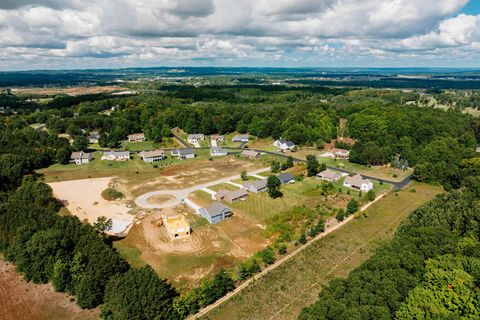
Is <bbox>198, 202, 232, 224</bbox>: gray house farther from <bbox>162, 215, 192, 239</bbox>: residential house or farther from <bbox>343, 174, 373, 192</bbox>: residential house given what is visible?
<bbox>343, 174, 373, 192</bbox>: residential house

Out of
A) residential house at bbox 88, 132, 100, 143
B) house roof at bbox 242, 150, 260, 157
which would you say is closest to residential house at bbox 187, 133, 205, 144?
house roof at bbox 242, 150, 260, 157

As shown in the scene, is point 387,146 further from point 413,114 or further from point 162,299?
point 162,299

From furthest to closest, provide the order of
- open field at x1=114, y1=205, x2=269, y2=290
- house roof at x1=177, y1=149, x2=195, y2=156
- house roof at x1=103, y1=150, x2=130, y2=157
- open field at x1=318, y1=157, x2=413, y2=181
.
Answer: house roof at x1=177, y1=149, x2=195, y2=156
house roof at x1=103, y1=150, x2=130, y2=157
open field at x1=318, y1=157, x2=413, y2=181
open field at x1=114, y1=205, x2=269, y2=290

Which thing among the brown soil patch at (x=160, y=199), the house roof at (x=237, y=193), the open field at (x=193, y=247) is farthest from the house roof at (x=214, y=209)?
the brown soil patch at (x=160, y=199)

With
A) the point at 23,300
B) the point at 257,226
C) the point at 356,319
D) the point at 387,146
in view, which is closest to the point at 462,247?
the point at 356,319

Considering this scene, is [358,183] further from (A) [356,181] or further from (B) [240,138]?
(B) [240,138]

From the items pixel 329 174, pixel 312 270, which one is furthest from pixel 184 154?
pixel 312 270
